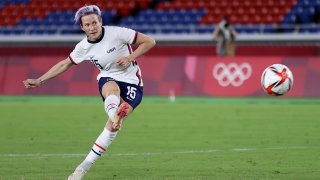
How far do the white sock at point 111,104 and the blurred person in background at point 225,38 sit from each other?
68.2ft

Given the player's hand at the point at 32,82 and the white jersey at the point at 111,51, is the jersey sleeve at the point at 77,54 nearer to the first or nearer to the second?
the white jersey at the point at 111,51

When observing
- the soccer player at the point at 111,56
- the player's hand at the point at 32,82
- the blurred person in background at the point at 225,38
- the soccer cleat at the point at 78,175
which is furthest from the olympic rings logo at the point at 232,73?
the soccer cleat at the point at 78,175

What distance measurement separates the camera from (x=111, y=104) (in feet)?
33.3

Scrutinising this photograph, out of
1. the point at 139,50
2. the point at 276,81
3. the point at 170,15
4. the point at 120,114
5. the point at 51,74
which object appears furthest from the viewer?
the point at 170,15

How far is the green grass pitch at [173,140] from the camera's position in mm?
11039

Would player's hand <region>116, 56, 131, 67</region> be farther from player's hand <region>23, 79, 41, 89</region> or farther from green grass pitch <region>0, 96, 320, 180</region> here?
green grass pitch <region>0, 96, 320, 180</region>

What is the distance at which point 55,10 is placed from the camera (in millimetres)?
39531

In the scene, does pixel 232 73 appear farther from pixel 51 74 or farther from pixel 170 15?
pixel 51 74

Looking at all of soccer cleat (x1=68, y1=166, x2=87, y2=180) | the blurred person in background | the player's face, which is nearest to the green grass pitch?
soccer cleat (x1=68, y1=166, x2=87, y2=180)

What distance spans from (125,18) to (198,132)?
2162 centimetres

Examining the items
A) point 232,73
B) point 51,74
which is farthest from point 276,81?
point 232,73

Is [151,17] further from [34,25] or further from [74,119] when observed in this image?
[74,119]

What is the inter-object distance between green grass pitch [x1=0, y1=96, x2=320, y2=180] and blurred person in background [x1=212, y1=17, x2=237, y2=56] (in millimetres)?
6108

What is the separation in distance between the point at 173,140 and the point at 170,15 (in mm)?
22333
